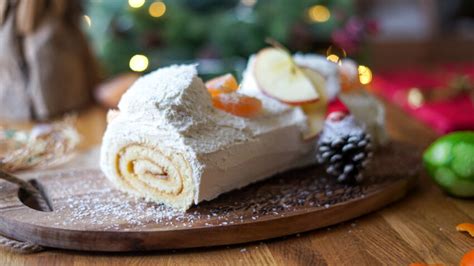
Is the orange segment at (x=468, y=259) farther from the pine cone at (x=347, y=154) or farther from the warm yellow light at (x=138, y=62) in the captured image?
the warm yellow light at (x=138, y=62)

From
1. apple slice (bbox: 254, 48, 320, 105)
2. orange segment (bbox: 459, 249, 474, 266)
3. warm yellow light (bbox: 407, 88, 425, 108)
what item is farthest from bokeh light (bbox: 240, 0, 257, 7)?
orange segment (bbox: 459, 249, 474, 266)

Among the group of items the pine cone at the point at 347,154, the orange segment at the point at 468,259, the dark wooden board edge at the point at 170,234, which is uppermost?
the pine cone at the point at 347,154

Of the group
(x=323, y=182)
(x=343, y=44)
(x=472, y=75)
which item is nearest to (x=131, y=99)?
(x=323, y=182)

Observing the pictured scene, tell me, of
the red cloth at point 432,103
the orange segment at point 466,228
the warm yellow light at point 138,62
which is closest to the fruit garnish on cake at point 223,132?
the orange segment at point 466,228

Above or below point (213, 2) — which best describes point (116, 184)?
below

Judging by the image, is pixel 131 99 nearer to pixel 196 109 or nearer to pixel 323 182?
pixel 196 109

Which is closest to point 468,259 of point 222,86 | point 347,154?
point 347,154

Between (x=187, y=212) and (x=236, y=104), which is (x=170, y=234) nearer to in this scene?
(x=187, y=212)
